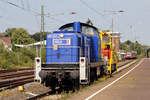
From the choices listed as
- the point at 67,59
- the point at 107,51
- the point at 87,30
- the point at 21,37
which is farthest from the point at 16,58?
the point at 21,37

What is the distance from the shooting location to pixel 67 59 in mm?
10641

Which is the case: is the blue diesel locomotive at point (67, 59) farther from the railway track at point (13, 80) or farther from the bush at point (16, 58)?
the bush at point (16, 58)

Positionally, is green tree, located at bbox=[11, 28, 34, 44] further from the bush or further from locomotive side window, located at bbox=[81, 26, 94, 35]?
locomotive side window, located at bbox=[81, 26, 94, 35]

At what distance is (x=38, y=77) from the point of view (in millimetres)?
10141

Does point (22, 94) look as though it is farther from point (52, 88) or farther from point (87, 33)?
point (87, 33)

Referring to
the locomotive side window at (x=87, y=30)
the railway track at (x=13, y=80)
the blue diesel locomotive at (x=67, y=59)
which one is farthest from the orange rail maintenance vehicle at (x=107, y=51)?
the railway track at (x=13, y=80)

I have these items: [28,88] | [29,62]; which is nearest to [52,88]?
[28,88]

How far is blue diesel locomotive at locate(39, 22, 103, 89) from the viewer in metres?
9.73

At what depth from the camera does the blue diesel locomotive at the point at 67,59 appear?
973 cm

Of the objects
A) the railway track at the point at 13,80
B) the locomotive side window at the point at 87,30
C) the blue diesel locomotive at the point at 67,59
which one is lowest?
the railway track at the point at 13,80

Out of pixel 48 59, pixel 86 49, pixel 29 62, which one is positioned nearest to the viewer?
pixel 48 59

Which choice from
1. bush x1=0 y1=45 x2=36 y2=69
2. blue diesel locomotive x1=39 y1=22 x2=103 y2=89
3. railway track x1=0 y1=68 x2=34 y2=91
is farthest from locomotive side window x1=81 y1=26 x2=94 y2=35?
bush x1=0 y1=45 x2=36 y2=69

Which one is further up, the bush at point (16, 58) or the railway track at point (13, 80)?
the bush at point (16, 58)

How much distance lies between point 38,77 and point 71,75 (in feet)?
5.17
